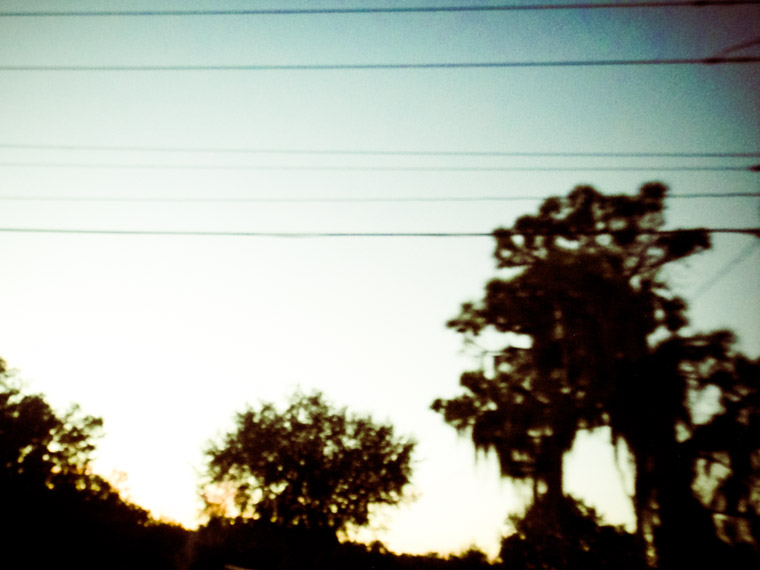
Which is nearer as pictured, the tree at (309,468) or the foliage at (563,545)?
the foliage at (563,545)

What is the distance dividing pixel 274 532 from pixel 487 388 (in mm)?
17777

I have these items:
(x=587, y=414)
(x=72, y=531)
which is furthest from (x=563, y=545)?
(x=72, y=531)

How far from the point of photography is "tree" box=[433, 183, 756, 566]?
1130 cm

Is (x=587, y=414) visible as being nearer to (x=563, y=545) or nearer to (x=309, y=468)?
(x=563, y=545)

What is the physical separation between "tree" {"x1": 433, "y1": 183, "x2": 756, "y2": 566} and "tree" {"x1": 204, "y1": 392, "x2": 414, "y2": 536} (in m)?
16.3

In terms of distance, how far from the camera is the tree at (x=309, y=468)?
27.4 m

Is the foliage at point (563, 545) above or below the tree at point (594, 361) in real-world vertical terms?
below

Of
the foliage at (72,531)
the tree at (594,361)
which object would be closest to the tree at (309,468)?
the foliage at (72,531)

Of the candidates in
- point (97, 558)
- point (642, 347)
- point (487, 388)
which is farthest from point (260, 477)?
point (642, 347)

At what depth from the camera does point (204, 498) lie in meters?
29.0

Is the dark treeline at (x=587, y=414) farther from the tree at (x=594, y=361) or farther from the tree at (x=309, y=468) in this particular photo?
the tree at (x=309, y=468)

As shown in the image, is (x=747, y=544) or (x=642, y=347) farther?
(x=642, y=347)

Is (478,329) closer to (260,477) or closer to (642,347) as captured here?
(642,347)

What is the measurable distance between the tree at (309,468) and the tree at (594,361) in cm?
1629
